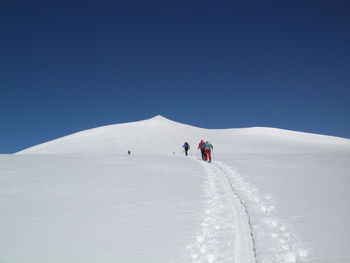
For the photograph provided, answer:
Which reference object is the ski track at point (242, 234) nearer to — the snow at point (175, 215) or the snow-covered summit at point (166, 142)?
the snow at point (175, 215)

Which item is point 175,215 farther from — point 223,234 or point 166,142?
point 166,142

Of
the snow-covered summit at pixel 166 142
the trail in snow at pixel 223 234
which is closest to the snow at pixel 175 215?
the trail in snow at pixel 223 234

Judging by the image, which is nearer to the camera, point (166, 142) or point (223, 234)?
point (223, 234)

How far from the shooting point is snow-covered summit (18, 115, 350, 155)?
5028 cm

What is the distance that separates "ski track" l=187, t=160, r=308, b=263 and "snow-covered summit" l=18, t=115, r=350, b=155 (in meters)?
39.2

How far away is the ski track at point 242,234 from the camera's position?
181 inches

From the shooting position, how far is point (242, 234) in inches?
214

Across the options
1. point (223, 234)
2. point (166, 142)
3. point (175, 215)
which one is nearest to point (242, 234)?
point (223, 234)

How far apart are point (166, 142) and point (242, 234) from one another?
50762 mm

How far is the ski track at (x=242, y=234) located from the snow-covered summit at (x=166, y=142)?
39.2 meters

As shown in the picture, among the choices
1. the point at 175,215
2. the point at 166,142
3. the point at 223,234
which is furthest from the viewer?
the point at 166,142

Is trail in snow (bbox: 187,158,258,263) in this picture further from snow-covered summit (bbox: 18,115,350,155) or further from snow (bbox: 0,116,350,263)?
snow-covered summit (bbox: 18,115,350,155)

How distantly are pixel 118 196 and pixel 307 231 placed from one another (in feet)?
17.9

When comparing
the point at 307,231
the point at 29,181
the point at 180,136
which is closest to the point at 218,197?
the point at 307,231
